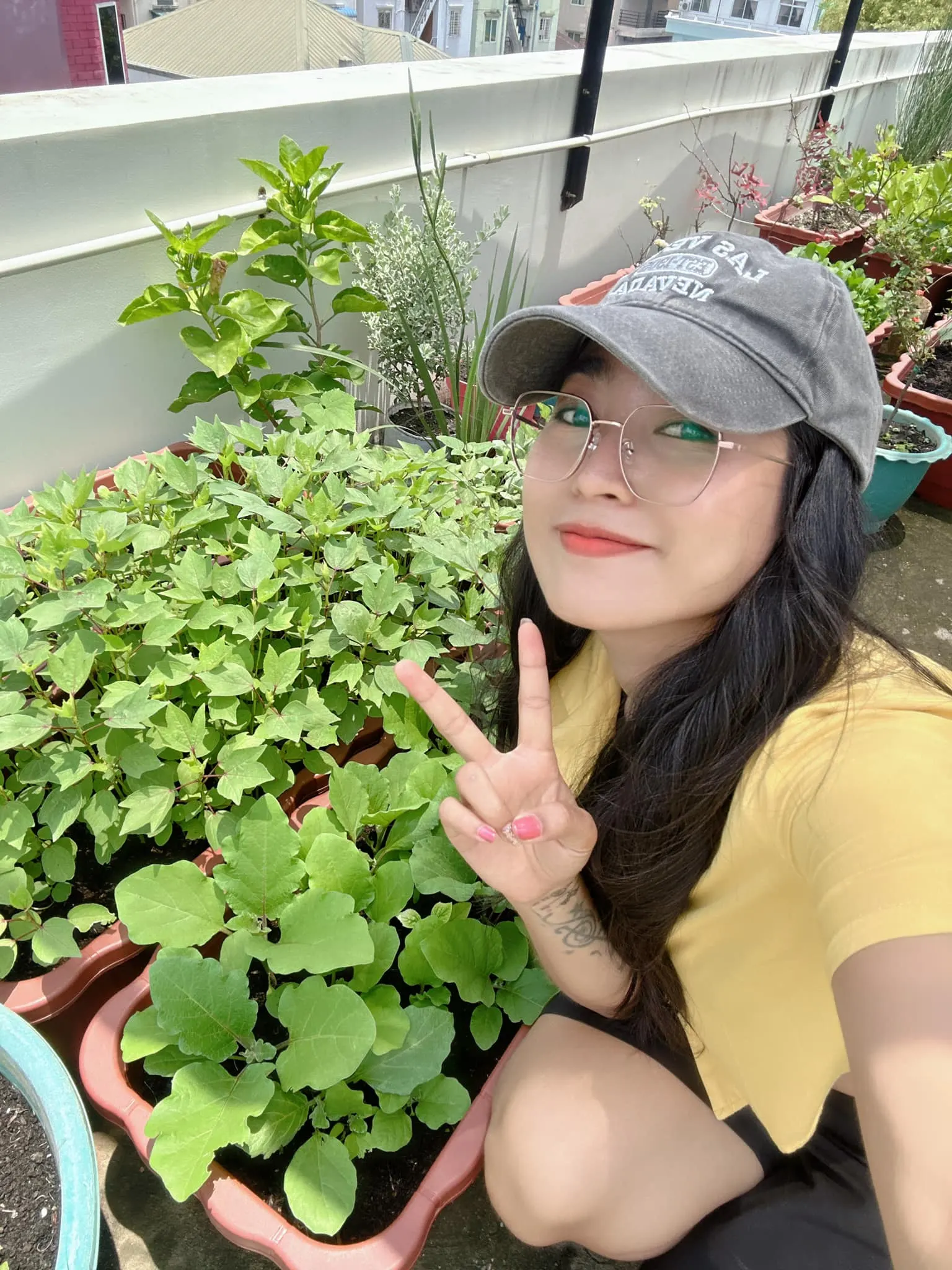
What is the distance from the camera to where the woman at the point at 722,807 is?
571 millimetres

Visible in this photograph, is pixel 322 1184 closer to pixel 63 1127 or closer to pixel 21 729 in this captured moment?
pixel 63 1127

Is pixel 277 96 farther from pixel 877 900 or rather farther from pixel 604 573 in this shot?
pixel 877 900

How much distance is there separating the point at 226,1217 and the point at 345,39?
16764mm

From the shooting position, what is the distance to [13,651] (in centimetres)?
101

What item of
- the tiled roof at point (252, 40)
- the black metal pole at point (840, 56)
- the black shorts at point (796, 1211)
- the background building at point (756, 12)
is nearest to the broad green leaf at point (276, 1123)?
the black shorts at point (796, 1211)

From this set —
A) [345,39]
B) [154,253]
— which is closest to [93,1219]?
Result: [154,253]

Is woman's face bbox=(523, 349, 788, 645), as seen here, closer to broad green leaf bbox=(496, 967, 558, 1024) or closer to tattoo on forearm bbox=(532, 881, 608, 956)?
tattoo on forearm bbox=(532, 881, 608, 956)

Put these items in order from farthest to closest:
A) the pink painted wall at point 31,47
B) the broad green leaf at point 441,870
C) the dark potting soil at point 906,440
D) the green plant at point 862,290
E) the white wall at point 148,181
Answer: the pink painted wall at point 31,47 < the green plant at point 862,290 < the dark potting soil at point 906,440 < the white wall at point 148,181 < the broad green leaf at point 441,870

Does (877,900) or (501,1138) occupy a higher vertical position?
(877,900)

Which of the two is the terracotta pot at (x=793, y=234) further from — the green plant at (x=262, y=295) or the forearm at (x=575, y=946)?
the forearm at (x=575, y=946)

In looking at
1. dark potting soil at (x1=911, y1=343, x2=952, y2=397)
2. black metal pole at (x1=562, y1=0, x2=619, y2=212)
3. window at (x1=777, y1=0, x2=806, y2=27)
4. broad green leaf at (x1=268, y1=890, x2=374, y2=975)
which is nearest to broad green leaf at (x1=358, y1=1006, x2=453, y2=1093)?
broad green leaf at (x1=268, y1=890, x2=374, y2=975)

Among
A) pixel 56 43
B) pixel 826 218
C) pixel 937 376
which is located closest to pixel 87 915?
pixel 937 376

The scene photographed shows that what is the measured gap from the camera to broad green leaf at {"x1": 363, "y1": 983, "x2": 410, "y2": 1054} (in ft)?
2.99

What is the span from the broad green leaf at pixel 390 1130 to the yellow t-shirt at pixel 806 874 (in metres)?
0.35
